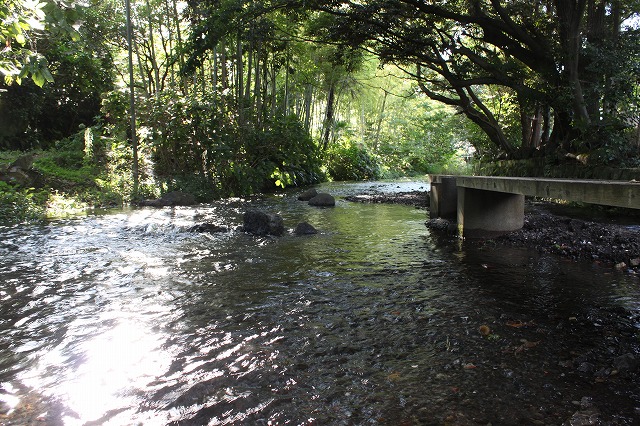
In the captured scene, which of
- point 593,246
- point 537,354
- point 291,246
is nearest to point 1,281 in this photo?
point 291,246

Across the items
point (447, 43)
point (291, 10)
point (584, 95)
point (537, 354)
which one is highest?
point (291, 10)

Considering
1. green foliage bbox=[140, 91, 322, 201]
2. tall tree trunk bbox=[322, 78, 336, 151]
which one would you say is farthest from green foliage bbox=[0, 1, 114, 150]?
tall tree trunk bbox=[322, 78, 336, 151]

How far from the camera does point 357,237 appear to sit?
24.8 feet

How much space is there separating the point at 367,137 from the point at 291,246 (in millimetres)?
31406

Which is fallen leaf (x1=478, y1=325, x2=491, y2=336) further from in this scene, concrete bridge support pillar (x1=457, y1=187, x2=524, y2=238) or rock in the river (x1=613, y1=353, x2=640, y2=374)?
concrete bridge support pillar (x1=457, y1=187, x2=524, y2=238)

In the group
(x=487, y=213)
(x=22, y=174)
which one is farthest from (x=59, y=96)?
(x=487, y=213)

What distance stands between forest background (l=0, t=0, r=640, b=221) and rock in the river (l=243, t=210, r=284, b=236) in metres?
4.01

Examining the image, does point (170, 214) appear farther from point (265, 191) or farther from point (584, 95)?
point (584, 95)

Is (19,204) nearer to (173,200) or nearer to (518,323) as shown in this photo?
(173,200)

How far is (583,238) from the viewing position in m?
6.71

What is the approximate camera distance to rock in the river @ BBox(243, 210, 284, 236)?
7715 mm

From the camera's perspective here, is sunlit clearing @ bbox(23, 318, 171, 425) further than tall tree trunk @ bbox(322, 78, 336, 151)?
No

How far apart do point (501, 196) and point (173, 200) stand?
8.54m

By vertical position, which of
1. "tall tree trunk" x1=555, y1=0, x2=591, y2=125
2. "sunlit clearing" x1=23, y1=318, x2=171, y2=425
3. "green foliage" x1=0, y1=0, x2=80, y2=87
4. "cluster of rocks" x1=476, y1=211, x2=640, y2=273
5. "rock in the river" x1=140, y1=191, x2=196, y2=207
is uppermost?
"tall tree trunk" x1=555, y1=0, x2=591, y2=125
